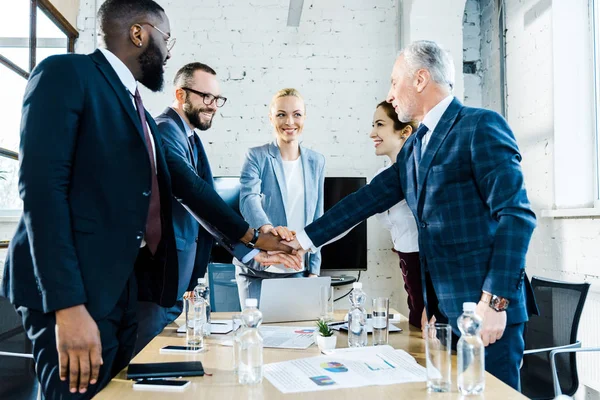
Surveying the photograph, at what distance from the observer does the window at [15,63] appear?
10.9 feet

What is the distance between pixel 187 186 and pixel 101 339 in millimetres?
818

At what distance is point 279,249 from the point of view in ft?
7.89

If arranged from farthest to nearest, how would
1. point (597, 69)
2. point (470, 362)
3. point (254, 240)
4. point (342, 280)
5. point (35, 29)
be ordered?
point (342, 280)
point (35, 29)
point (597, 69)
point (254, 240)
point (470, 362)

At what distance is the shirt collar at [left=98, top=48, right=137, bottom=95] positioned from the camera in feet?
5.32

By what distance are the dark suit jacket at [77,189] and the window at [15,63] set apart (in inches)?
85.7

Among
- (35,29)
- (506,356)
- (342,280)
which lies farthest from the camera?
(342,280)

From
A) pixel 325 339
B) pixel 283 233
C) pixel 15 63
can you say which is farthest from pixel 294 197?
pixel 15 63

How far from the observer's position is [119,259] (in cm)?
141

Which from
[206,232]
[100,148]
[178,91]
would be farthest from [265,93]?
[100,148]

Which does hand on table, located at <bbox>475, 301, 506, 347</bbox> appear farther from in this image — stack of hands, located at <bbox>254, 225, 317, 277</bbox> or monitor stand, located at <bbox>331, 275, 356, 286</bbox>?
monitor stand, located at <bbox>331, 275, 356, 286</bbox>

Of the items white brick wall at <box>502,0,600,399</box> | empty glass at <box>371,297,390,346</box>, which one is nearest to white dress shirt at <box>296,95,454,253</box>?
empty glass at <box>371,297,390,346</box>

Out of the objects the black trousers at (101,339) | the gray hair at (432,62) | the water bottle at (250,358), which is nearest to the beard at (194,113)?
the gray hair at (432,62)

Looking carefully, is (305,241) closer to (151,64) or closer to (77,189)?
(151,64)

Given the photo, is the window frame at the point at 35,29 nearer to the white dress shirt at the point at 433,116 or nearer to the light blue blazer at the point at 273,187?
the light blue blazer at the point at 273,187
